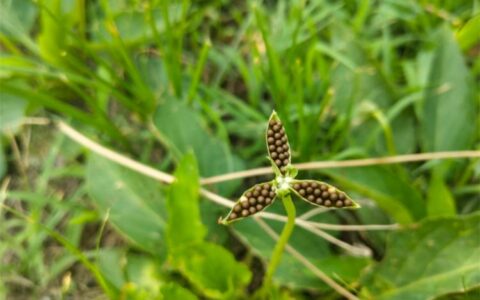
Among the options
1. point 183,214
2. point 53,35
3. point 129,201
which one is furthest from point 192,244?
point 53,35

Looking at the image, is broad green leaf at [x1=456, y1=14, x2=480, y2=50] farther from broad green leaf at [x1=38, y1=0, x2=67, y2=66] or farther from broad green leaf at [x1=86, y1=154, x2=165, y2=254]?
broad green leaf at [x1=38, y1=0, x2=67, y2=66]

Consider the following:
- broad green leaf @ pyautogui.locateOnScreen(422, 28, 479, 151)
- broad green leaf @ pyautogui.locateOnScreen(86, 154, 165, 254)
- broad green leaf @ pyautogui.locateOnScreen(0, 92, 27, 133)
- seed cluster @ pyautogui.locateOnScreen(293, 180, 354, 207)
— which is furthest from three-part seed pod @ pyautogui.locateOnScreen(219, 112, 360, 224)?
broad green leaf @ pyautogui.locateOnScreen(0, 92, 27, 133)

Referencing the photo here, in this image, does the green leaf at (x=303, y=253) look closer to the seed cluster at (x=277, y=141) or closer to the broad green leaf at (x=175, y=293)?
the broad green leaf at (x=175, y=293)

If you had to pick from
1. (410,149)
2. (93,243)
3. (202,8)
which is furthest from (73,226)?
(410,149)

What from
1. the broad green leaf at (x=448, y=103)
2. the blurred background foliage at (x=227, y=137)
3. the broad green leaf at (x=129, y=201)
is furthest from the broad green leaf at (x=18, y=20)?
the broad green leaf at (x=448, y=103)

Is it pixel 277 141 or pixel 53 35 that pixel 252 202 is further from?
pixel 53 35

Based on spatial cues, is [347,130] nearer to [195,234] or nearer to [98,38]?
[195,234]
